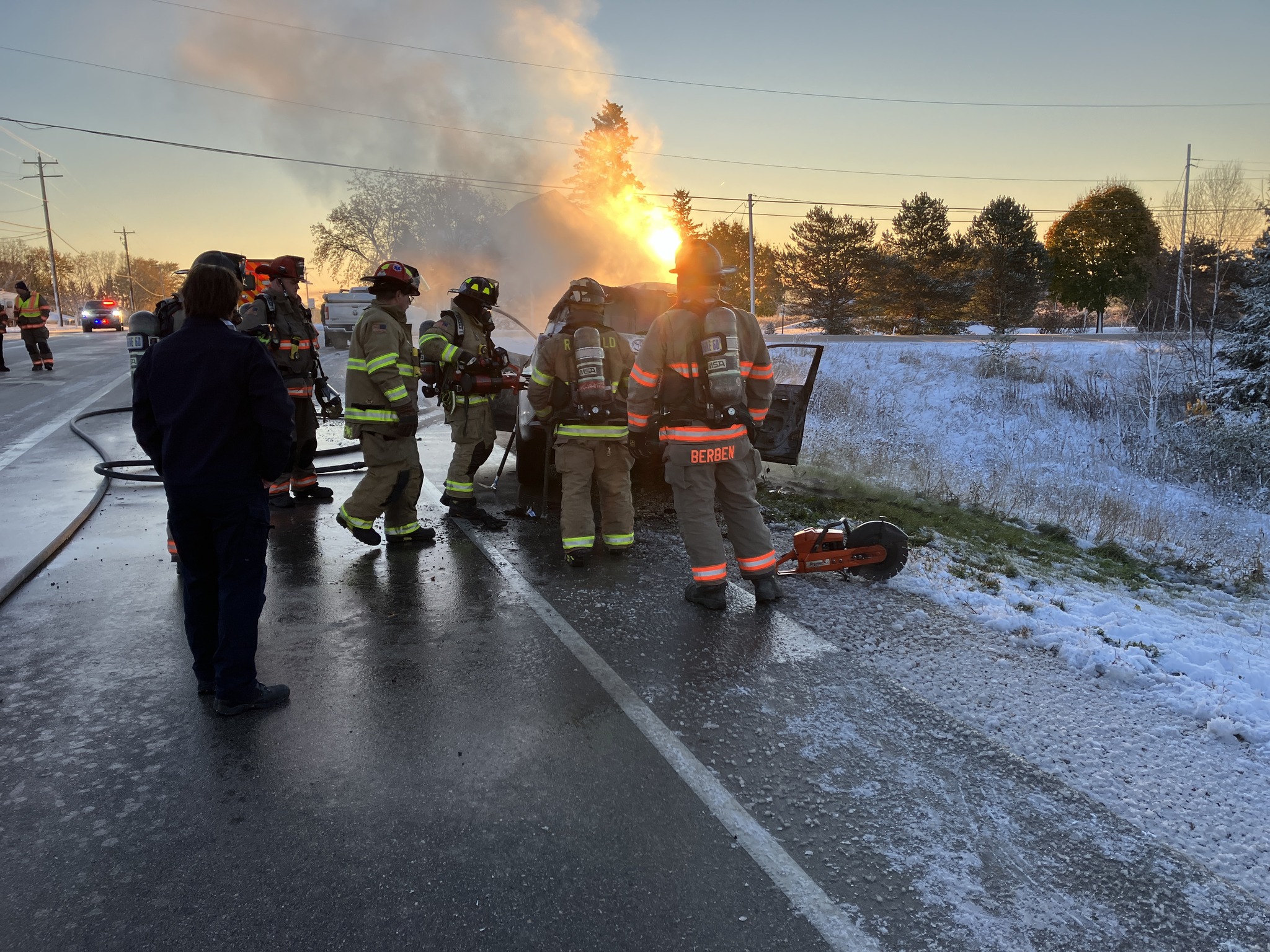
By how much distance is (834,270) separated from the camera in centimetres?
3866

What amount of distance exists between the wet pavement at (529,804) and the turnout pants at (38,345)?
1570 centimetres

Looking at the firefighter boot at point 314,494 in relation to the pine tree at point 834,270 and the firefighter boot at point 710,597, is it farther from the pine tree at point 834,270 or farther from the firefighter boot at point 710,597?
the pine tree at point 834,270

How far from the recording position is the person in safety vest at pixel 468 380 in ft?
21.1

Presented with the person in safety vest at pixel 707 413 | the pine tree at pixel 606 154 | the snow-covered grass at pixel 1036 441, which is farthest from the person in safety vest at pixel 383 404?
the pine tree at pixel 606 154

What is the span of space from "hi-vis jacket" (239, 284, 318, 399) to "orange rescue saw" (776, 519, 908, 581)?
455cm

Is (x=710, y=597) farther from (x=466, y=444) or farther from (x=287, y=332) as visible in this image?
(x=287, y=332)

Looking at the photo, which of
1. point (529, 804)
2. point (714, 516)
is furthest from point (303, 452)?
point (529, 804)

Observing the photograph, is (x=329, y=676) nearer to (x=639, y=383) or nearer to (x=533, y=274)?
(x=639, y=383)

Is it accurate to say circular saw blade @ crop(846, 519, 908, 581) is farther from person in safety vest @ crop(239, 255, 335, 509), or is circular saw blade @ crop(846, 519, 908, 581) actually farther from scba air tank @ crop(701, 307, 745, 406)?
person in safety vest @ crop(239, 255, 335, 509)

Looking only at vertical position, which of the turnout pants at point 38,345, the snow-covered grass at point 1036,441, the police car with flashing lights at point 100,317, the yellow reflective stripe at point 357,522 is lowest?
the snow-covered grass at point 1036,441

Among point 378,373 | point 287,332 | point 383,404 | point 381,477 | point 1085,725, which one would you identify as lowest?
point 1085,725

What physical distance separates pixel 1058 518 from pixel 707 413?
268 inches

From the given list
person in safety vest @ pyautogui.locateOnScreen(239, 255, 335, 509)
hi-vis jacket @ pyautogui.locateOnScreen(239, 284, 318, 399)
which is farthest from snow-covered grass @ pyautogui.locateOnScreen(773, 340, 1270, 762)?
hi-vis jacket @ pyautogui.locateOnScreen(239, 284, 318, 399)

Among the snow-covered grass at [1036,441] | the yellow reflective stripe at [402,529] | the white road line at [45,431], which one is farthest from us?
the snow-covered grass at [1036,441]
